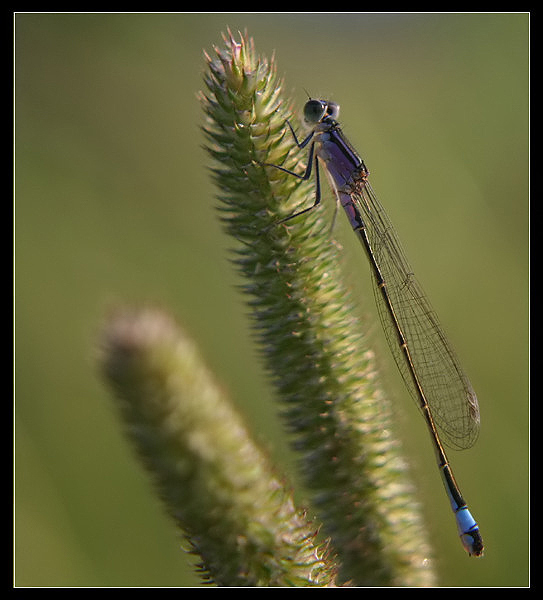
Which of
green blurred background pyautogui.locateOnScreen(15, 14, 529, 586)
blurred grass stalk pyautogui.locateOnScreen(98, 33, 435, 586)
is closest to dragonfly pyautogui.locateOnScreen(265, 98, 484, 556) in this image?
green blurred background pyautogui.locateOnScreen(15, 14, 529, 586)

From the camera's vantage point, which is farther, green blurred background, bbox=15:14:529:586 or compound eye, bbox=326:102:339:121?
green blurred background, bbox=15:14:529:586

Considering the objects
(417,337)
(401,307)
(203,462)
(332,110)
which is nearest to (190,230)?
(332,110)

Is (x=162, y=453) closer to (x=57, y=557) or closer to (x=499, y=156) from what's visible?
(x=57, y=557)

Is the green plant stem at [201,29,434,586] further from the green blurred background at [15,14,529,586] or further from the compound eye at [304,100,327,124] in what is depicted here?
the green blurred background at [15,14,529,586]

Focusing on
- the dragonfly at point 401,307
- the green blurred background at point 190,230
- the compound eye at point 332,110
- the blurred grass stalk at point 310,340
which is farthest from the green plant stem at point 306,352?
the green blurred background at point 190,230

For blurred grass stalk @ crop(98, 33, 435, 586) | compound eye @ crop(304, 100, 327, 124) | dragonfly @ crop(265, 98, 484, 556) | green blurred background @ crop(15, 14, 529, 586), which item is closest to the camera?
blurred grass stalk @ crop(98, 33, 435, 586)

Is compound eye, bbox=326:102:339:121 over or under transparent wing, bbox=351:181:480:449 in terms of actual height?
over

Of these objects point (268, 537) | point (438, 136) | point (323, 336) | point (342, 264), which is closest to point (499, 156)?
point (438, 136)
